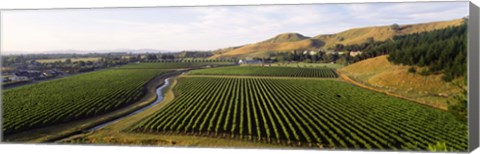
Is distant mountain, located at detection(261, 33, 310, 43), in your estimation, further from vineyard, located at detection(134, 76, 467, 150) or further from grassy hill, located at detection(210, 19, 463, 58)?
vineyard, located at detection(134, 76, 467, 150)

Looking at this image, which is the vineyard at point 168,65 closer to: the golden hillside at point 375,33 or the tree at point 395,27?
the golden hillside at point 375,33

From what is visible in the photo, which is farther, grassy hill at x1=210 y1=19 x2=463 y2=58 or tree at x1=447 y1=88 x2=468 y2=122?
grassy hill at x1=210 y1=19 x2=463 y2=58

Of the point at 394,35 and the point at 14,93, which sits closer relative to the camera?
the point at 394,35

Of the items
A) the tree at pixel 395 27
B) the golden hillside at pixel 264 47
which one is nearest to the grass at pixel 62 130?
the golden hillside at pixel 264 47

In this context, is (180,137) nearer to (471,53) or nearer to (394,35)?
(394,35)

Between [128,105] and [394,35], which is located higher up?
[394,35]

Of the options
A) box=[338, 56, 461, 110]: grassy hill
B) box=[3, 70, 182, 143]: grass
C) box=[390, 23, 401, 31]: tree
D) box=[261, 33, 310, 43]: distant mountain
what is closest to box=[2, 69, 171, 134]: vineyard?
box=[3, 70, 182, 143]: grass

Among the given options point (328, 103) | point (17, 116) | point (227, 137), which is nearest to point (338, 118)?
point (328, 103)
